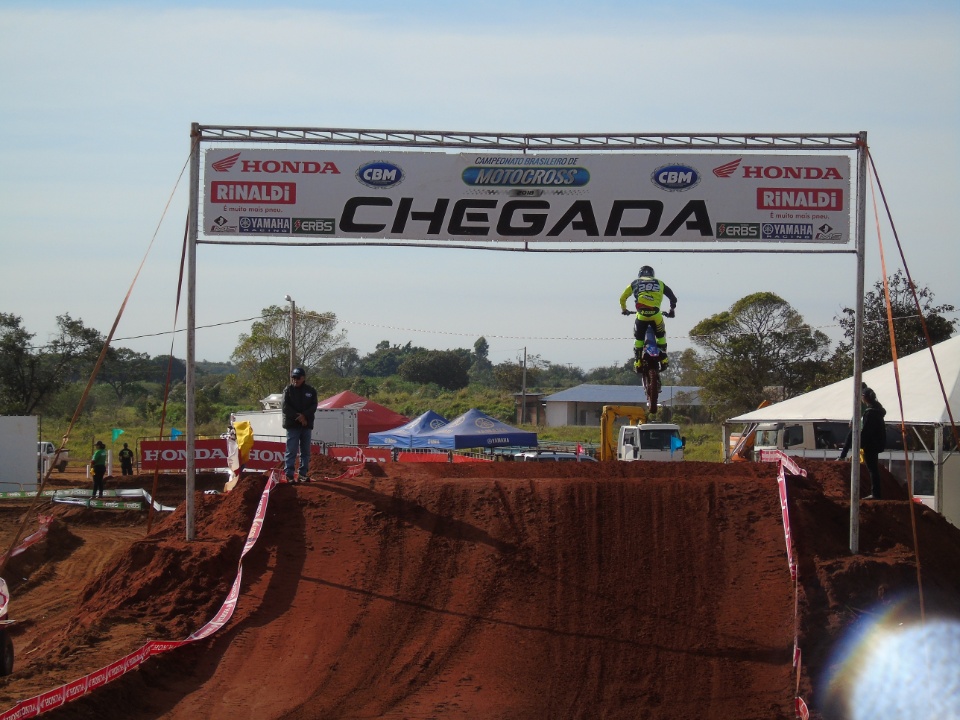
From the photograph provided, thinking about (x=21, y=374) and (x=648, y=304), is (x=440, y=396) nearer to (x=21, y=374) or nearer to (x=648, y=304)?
(x=21, y=374)

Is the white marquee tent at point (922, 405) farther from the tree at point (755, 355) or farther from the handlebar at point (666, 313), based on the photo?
the tree at point (755, 355)

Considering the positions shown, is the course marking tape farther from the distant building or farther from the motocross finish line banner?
the distant building

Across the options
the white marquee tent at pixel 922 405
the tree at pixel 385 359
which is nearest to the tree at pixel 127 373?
the tree at pixel 385 359

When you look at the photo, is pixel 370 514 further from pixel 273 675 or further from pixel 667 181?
pixel 667 181

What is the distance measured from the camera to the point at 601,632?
9445 millimetres

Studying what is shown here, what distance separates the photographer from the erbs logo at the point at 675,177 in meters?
11.3

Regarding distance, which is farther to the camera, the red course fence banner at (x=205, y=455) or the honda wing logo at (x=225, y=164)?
the red course fence banner at (x=205, y=455)

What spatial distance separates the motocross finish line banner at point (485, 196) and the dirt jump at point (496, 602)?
11.3 feet

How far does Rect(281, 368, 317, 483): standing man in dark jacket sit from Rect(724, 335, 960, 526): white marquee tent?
8389mm

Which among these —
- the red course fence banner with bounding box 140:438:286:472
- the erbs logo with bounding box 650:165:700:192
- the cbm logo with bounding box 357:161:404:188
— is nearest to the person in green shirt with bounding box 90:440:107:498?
the red course fence banner with bounding box 140:438:286:472

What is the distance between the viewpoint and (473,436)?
29.6m

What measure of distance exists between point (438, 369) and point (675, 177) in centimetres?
6811

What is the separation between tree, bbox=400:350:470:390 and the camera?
78562 mm

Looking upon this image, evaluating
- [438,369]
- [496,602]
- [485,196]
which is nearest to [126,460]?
[485,196]
